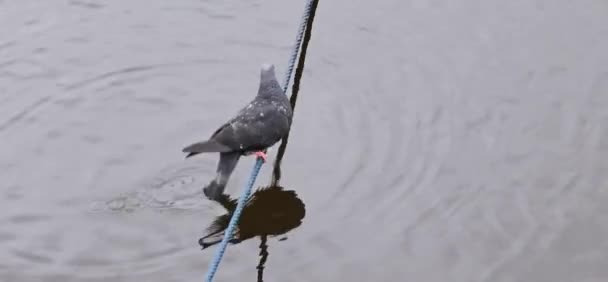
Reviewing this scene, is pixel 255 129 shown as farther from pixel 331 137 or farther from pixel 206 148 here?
pixel 331 137

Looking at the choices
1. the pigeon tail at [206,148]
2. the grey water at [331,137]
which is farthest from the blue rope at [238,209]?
the grey water at [331,137]

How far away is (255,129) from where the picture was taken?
7375 mm

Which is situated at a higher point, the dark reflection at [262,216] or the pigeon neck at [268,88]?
the pigeon neck at [268,88]

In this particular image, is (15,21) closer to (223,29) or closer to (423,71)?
(223,29)

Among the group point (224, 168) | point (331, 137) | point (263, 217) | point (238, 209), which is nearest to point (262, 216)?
point (263, 217)

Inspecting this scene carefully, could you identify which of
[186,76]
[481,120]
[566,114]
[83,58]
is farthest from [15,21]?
[566,114]

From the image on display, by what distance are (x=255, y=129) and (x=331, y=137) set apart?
2187mm

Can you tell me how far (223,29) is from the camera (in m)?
11.4

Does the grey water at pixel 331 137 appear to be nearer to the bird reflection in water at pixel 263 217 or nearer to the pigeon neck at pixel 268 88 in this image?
the bird reflection in water at pixel 263 217

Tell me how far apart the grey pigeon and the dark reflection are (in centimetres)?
71

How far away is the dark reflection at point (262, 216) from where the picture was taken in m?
8.31

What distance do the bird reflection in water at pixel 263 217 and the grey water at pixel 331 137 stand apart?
0.08 meters

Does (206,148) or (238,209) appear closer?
(238,209)

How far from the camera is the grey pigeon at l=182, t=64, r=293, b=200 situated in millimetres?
7305
